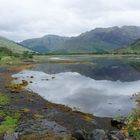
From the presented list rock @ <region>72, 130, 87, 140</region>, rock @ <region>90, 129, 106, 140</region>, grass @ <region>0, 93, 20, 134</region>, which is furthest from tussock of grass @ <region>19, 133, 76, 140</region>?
grass @ <region>0, 93, 20, 134</region>

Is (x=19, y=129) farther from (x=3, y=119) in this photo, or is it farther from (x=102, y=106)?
(x=102, y=106)

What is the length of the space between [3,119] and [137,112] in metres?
21.2

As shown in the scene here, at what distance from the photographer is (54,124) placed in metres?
38.1

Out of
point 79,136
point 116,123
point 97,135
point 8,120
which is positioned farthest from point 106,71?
point 79,136

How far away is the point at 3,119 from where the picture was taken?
3988 cm

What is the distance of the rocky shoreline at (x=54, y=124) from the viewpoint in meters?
31.9

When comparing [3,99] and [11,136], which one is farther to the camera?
[3,99]

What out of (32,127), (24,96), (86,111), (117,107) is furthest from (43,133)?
(24,96)

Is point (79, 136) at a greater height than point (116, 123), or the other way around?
point (79, 136)

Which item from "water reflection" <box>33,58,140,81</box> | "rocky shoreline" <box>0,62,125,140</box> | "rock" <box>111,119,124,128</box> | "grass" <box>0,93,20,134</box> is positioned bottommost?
"water reflection" <box>33,58,140,81</box>

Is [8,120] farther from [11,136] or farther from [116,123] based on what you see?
[116,123]

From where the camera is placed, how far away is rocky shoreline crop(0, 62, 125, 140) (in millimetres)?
31922

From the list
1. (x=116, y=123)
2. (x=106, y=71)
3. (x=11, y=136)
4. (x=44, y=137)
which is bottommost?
(x=106, y=71)

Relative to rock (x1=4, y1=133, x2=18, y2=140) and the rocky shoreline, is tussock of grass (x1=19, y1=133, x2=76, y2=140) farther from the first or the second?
rock (x1=4, y1=133, x2=18, y2=140)
